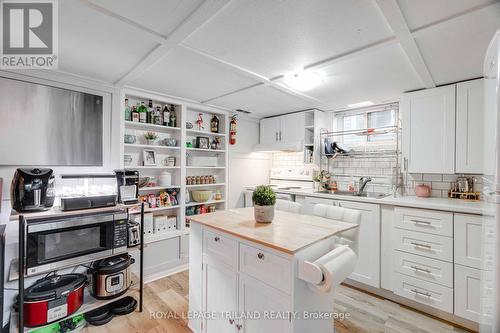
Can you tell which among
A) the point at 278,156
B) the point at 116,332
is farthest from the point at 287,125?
the point at 116,332

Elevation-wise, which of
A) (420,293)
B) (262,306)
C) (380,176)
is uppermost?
(380,176)

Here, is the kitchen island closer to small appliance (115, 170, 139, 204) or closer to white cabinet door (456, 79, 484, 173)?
small appliance (115, 170, 139, 204)

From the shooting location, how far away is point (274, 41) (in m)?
1.63

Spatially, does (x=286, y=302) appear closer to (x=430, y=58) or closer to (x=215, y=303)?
(x=215, y=303)

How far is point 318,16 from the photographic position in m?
1.34

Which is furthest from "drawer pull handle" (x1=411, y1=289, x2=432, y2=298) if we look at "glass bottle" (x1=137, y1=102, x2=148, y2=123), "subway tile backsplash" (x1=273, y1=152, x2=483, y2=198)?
"glass bottle" (x1=137, y1=102, x2=148, y2=123)

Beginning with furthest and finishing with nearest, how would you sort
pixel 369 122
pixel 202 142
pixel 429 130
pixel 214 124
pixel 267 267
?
1. pixel 214 124
2. pixel 202 142
3. pixel 369 122
4. pixel 429 130
5. pixel 267 267

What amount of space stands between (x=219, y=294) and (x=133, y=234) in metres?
1.11

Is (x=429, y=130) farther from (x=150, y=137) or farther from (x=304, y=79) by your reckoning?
(x=150, y=137)

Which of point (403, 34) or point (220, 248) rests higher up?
point (403, 34)

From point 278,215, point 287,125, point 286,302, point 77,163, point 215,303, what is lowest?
point 215,303

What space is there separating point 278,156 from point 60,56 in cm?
340

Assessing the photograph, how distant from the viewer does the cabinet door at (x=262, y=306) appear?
→ 1241 mm

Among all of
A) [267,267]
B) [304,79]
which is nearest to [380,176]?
[304,79]
